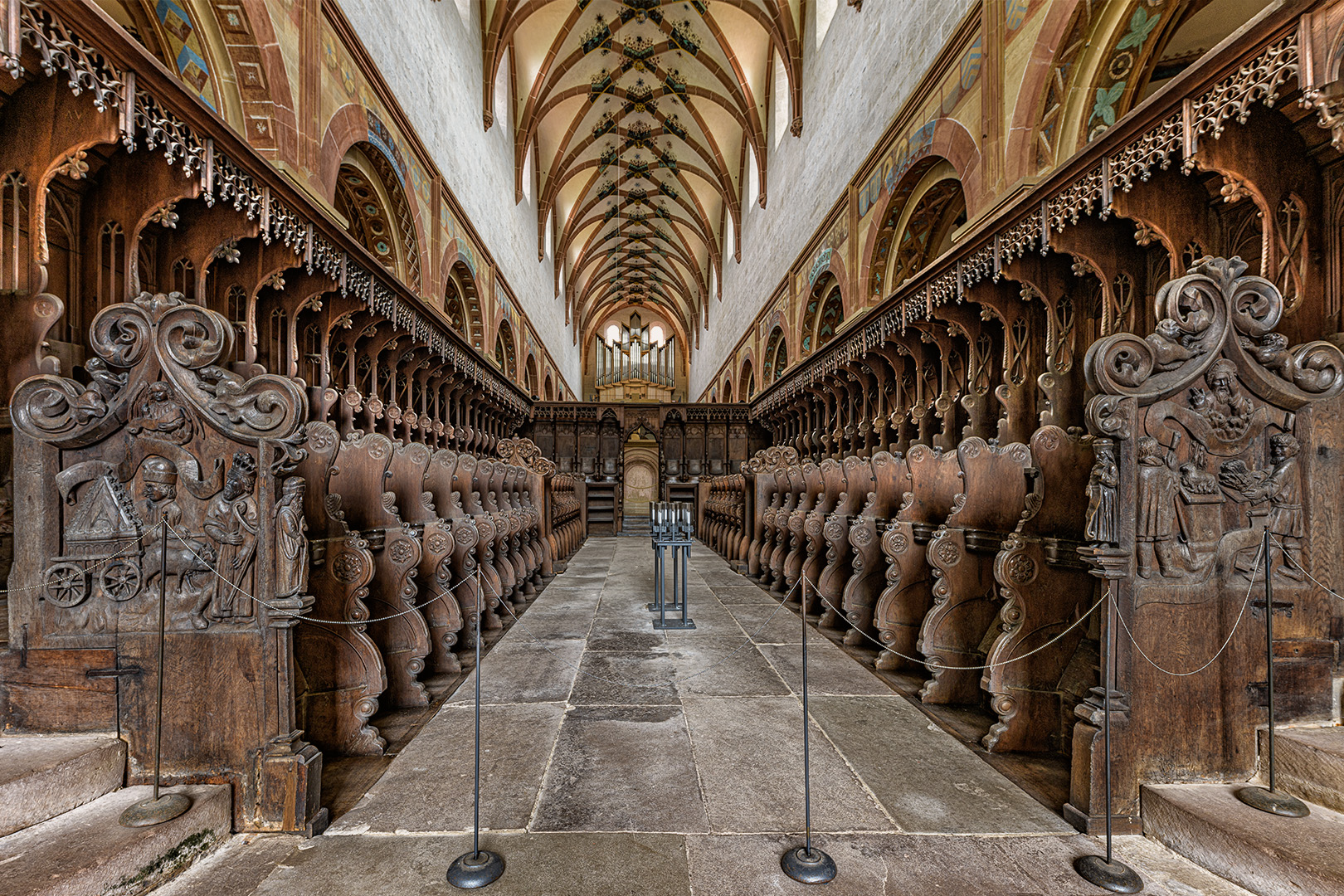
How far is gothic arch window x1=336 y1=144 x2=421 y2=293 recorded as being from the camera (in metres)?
7.37

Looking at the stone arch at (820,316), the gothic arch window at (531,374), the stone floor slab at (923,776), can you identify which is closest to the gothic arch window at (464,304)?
the gothic arch window at (531,374)

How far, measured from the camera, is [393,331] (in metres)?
6.20

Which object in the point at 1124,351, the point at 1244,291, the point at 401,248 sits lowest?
the point at 1124,351

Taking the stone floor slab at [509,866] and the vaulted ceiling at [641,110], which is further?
the vaulted ceiling at [641,110]

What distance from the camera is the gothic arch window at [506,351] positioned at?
14.0m

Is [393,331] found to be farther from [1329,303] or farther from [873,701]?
[1329,303]

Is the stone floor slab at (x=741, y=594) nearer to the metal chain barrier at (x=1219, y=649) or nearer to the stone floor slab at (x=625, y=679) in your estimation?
the stone floor slab at (x=625, y=679)

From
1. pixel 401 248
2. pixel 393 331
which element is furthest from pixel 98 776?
pixel 401 248

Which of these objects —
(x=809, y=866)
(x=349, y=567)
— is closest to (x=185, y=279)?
(x=349, y=567)

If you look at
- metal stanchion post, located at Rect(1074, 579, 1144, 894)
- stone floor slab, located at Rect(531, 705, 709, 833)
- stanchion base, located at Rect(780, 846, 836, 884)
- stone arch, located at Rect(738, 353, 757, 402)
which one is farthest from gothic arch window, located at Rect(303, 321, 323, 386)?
stone arch, located at Rect(738, 353, 757, 402)

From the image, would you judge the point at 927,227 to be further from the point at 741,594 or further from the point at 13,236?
the point at 13,236

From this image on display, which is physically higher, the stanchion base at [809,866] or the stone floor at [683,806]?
the stanchion base at [809,866]

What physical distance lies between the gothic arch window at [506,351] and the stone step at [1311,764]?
13.4 meters

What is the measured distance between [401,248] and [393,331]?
298cm
